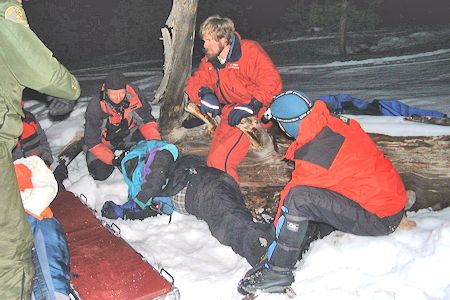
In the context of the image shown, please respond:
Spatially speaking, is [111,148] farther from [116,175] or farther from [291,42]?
[291,42]

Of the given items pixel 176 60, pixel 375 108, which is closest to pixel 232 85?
pixel 176 60

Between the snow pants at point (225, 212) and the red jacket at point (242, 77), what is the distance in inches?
40.0

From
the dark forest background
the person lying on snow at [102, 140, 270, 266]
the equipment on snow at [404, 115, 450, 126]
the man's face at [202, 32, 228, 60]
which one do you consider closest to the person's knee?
the person lying on snow at [102, 140, 270, 266]

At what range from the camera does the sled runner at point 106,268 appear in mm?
2709

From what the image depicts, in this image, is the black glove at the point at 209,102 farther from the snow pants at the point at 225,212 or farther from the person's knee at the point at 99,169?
the person's knee at the point at 99,169

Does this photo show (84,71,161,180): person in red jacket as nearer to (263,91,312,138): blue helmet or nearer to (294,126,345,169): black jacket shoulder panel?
(263,91,312,138): blue helmet

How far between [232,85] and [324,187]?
77.6 inches

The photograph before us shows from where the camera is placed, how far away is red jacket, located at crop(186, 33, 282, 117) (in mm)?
4273

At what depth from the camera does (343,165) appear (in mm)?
2756

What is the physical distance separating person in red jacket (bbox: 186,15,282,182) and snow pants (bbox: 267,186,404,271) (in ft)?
4.65

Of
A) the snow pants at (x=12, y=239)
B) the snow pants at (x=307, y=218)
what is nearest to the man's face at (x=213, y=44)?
the snow pants at (x=307, y=218)

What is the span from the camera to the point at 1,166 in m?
2.07

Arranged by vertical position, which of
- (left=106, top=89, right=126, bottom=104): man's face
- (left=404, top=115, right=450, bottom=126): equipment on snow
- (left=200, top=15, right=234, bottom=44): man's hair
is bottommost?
(left=106, top=89, right=126, bottom=104): man's face

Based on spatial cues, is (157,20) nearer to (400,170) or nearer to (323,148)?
(400,170)
